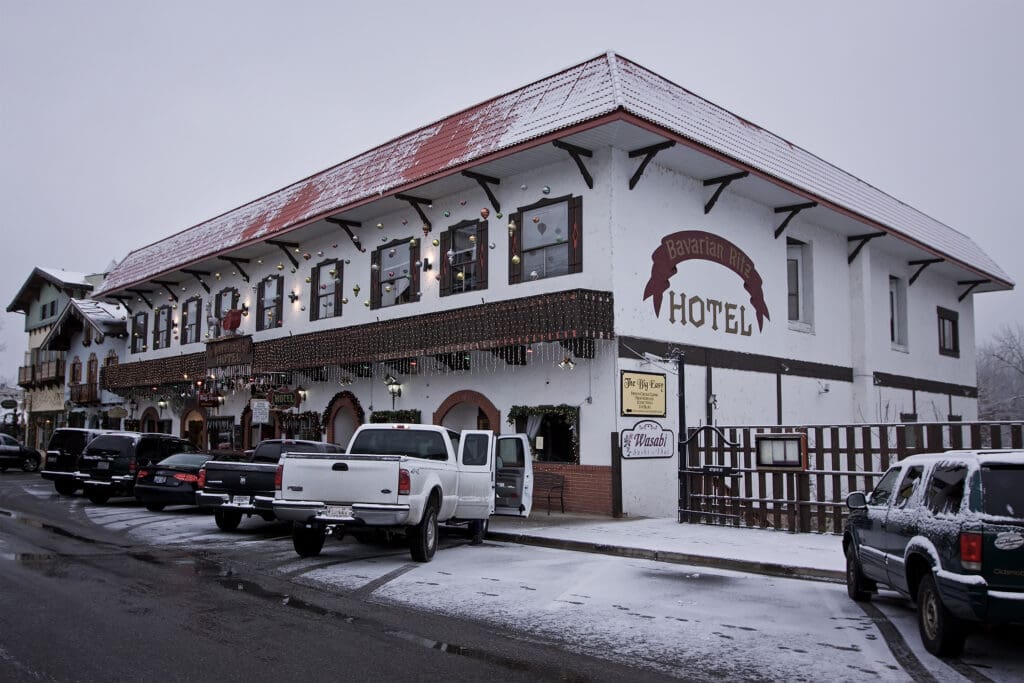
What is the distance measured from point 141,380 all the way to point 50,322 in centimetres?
2545

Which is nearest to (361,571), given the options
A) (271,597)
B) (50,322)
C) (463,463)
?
(271,597)

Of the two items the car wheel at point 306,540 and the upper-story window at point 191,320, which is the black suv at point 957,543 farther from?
the upper-story window at point 191,320

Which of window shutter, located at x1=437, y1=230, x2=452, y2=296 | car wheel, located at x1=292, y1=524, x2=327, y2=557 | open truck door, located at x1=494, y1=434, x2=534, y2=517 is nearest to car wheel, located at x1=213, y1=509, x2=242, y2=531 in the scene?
car wheel, located at x1=292, y1=524, x2=327, y2=557

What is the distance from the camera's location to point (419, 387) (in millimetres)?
23797

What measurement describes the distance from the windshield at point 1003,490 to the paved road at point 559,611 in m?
1.26

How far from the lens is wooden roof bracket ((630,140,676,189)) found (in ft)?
61.8

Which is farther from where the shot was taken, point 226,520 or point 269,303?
point 269,303

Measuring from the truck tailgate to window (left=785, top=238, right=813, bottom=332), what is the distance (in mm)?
16409

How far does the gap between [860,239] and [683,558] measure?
17189 mm

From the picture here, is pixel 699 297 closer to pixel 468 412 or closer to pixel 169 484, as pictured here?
pixel 468 412

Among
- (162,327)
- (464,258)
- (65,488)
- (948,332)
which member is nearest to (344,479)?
(464,258)

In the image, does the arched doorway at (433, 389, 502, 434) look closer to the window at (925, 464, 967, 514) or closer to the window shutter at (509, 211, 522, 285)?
the window shutter at (509, 211, 522, 285)

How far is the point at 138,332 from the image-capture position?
40406 millimetres

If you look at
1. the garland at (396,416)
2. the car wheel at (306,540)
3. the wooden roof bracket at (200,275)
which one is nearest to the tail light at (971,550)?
the car wheel at (306,540)
